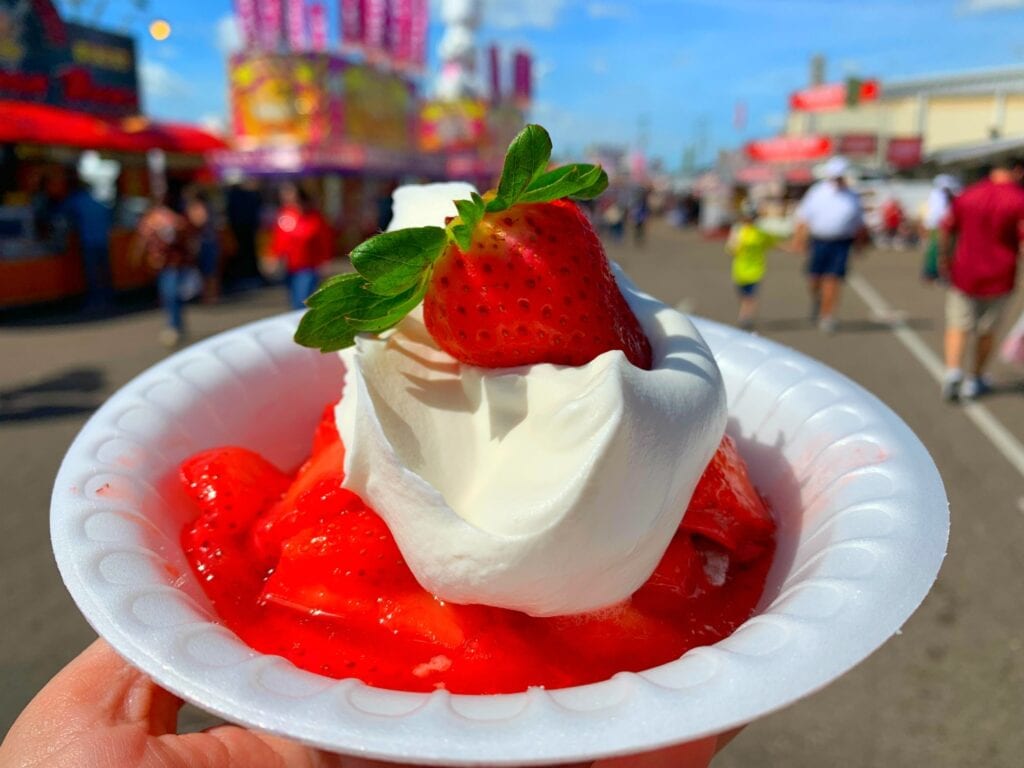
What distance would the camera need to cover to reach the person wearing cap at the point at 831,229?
7160mm

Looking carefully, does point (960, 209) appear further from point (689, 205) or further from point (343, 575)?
point (689, 205)

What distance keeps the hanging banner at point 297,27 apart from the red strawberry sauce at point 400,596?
15220mm

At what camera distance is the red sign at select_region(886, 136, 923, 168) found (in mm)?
30906

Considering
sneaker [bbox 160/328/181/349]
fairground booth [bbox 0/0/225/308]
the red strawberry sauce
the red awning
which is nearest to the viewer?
the red strawberry sauce

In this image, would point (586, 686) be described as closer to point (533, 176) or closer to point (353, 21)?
point (533, 176)

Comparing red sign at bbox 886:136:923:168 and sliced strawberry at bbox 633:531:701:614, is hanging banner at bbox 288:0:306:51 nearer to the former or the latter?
sliced strawberry at bbox 633:531:701:614

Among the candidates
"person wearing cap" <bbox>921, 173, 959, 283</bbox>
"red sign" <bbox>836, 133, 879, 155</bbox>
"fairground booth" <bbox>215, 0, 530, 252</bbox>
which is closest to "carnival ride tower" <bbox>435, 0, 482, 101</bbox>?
"fairground booth" <bbox>215, 0, 530, 252</bbox>

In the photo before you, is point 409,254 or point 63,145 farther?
point 63,145

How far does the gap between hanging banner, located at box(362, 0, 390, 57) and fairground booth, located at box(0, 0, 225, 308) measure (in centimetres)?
499

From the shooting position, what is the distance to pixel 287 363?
67.8 inches

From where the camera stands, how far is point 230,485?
1294 millimetres

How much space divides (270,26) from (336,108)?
6.20ft

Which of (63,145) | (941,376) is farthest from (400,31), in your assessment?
(941,376)

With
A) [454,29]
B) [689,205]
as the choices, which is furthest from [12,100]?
[689,205]
